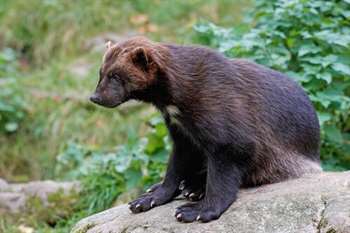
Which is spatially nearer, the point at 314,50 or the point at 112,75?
the point at 112,75

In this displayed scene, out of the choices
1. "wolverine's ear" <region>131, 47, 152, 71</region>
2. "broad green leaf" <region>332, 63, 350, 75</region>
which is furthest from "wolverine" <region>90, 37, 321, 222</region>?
"broad green leaf" <region>332, 63, 350, 75</region>

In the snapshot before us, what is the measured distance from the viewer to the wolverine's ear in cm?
477

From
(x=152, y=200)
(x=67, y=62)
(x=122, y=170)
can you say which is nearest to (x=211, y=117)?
(x=152, y=200)

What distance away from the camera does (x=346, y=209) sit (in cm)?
421

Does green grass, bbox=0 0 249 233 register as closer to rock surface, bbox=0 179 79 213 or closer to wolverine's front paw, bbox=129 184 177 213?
rock surface, bbox=0 179 79 213

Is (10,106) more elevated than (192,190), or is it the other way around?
(192,190)

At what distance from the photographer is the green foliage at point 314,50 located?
20.3 ft

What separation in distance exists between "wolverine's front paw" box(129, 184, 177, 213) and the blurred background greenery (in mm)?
1691

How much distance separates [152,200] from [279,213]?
1.06 meters

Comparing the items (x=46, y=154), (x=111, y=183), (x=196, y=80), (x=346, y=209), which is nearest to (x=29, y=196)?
(x=111, y=183)

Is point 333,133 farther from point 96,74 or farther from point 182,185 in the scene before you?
point 96,74

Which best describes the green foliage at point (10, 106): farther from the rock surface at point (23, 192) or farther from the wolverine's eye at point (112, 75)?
the wolverine's eye at point (112, 75)

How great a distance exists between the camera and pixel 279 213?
446cm

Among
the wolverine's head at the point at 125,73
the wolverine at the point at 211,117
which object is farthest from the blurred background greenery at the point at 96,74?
the wolverine's head at the point at 125,73
